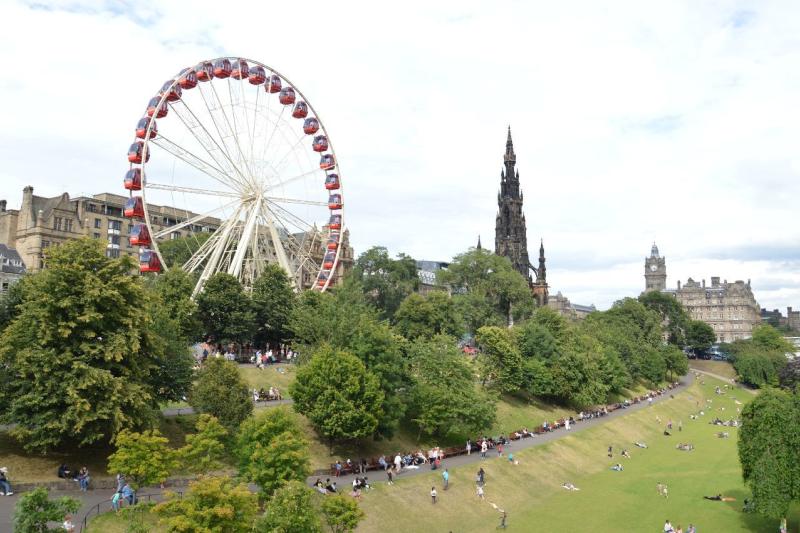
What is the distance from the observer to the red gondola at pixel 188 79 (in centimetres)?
6562

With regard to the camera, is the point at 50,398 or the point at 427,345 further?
the point at 427,345

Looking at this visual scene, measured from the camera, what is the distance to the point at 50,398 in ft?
119

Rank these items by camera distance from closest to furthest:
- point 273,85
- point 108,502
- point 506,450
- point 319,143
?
point 108,502
point 506,450
point 273,85
point 319,143

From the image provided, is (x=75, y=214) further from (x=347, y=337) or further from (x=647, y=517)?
(x=647, y=517)

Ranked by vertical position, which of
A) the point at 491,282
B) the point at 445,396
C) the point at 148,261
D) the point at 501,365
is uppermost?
the point at 491,282

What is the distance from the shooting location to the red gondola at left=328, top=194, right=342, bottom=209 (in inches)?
3019

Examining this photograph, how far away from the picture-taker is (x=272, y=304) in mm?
72062

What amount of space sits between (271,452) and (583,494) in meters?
25.9

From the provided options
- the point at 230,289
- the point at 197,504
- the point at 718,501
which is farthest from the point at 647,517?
the point at 230,289

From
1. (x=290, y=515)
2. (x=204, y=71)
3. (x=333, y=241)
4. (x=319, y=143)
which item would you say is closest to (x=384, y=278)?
(x=333, y=241)

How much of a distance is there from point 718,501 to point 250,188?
49.0 meters

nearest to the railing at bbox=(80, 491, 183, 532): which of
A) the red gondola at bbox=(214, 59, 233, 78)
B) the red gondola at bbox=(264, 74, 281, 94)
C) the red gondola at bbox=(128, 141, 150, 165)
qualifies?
the red gondola at bbox=(128, 141, 150, 165)

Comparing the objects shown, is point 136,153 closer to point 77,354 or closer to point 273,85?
point 273,85

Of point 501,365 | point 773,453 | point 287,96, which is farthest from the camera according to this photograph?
point 501,365
